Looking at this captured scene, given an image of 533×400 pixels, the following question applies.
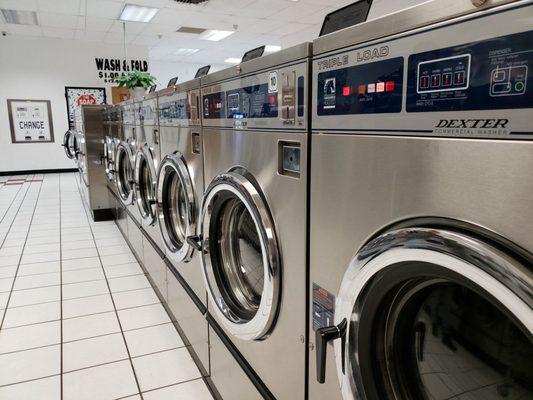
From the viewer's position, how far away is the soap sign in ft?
35.3

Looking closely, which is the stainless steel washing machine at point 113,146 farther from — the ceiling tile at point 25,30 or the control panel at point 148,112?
the ceiling tile at point 25,30

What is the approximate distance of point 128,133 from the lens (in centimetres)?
370

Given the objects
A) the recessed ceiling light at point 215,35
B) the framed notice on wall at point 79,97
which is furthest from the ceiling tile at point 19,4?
the recessed ceiling light at point 215,35

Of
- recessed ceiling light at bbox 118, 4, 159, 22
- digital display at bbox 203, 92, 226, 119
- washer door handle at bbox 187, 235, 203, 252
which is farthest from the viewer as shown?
recessed ceiling light at bbox 118, 4, 159, 22

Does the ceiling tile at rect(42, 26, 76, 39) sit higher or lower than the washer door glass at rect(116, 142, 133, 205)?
higher

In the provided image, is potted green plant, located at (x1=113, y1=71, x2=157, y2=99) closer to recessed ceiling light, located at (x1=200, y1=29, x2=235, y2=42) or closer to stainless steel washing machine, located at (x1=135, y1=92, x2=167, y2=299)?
stainless steel washing machine, located at (x1=135, y1=92, x2=167, y2=299)

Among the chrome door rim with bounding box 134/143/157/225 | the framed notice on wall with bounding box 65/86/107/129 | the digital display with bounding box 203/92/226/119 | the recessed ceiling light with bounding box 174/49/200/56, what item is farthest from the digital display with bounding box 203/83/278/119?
the recessed ceiling light with bounding box 174/49/200/56

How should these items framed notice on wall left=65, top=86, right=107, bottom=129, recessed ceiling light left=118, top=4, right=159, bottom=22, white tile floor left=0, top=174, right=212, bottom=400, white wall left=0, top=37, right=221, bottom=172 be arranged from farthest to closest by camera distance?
framed notice on wall left=65, top=86, right=107, bottom=129
white wall left=0, top=37, right=221, bottom=172
recessed ceiling light left=118, top=4, right=159, bottom=22
white tile floor left=0, top=174, right=212, bottom=400

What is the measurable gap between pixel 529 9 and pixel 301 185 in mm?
650

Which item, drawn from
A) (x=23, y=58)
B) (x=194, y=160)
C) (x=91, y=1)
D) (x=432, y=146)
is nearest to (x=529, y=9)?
(x=432, y=146)

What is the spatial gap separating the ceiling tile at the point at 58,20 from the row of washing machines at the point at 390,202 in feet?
26.2

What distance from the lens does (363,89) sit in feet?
2.80

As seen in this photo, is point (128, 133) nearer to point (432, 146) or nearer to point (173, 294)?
point (173, 294)

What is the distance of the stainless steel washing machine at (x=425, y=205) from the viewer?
0.58 m
